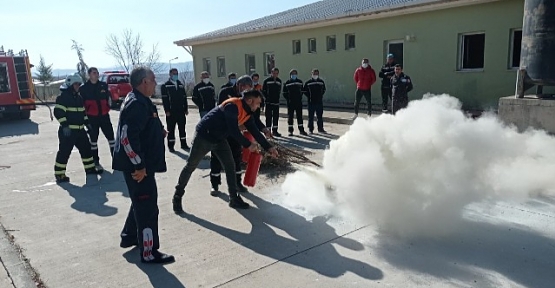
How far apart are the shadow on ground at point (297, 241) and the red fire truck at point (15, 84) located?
52.9 feet

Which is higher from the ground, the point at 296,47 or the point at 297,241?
the point at 296,47

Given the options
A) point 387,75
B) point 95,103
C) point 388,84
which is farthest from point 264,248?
point 388,84

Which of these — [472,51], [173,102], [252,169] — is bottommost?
[252,169]

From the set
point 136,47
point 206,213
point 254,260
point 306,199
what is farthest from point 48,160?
point 136,47

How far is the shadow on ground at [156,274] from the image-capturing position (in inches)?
146

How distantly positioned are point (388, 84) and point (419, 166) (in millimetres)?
8394

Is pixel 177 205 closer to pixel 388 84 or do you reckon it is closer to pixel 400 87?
pixel 400 87

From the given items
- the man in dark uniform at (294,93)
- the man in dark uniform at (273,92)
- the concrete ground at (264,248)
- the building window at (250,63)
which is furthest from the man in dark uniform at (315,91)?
the building window at (250,63)

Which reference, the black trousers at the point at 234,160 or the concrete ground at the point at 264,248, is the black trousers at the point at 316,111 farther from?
the concrete ground at the point at 264,248

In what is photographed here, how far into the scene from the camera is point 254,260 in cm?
411

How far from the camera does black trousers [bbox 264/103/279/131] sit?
11.1m

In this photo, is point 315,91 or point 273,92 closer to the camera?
point 315,91

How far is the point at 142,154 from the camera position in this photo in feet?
12.9

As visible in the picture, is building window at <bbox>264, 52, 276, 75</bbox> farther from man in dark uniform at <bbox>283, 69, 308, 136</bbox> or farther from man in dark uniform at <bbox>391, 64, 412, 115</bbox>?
man in dark uniform at <bbox>391, 64, 412, 115</bbox>
